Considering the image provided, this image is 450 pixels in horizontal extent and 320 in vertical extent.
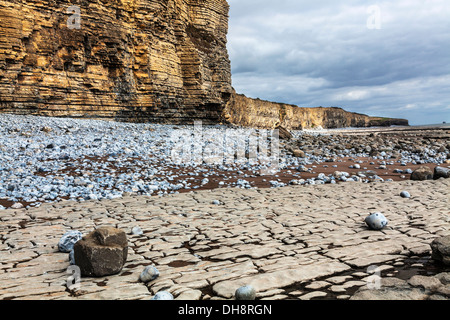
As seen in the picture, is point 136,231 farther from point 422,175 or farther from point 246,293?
point 422,175

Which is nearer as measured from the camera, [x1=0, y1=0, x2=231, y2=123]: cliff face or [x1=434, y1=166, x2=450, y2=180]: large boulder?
[x1=434, y1=166, x2=450, y2=180]: large boulder

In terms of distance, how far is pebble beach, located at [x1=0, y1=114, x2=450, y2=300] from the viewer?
2.58 metres

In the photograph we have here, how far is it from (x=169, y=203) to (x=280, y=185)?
122 inches

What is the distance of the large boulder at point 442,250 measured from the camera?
9.02 ft

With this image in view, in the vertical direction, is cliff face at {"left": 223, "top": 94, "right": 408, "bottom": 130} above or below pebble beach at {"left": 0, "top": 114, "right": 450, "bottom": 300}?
above

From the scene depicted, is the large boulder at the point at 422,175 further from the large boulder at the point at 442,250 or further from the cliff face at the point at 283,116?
the cliff face at the point at 283,116

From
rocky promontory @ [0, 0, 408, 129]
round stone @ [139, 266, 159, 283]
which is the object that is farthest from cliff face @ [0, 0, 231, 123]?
round stone @ [139, 266, 159, 283]

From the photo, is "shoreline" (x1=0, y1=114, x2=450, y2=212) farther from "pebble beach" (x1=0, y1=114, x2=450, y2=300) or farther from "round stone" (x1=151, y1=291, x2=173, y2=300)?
"round stone" (x1=151, y1=291, x2=173, y2=300)

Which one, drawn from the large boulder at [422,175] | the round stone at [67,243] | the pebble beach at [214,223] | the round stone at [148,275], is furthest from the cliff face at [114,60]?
the large boulder at [422,175]

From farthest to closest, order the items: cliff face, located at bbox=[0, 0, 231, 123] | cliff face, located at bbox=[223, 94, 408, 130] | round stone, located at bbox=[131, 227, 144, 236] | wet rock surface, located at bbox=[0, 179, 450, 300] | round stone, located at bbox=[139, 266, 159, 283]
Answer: cliff face, located at bbox=[223, 94, 408, 130]
cliff face, located at bbox=[0, 0, 231, 123]
round stone, located at bbox=[131, 227, 144, 236]
round stone, located at bbox=[139, 266, 159, 283]
wet rock surface, located at bbox=[0, 179, 450, 300]

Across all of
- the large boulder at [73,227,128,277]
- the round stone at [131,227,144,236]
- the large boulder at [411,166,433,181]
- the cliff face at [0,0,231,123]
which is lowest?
the round stone at [131,227,144,236]

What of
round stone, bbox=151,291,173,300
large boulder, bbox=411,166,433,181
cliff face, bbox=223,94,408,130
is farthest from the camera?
cliff face, bbox=223,94,408,130

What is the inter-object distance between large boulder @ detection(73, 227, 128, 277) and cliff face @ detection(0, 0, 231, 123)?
15375 mm
